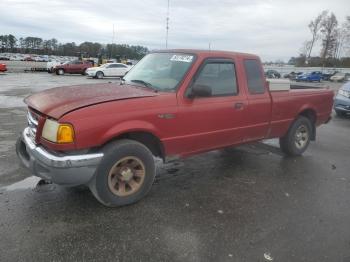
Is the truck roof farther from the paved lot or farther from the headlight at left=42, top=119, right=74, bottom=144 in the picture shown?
the headlight at left=42, top=119, right=74, bottom=144

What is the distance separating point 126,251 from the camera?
10.6 feet

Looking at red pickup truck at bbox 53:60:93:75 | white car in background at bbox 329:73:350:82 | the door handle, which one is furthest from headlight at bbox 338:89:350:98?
white car in background at bbox 329:73:350:82

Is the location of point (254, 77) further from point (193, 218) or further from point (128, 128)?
point (193, 218)

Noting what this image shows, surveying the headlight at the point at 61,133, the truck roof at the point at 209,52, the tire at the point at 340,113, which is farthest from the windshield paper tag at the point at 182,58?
the tire at the point at 340,113

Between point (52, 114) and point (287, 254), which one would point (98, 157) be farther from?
point (287, 254)

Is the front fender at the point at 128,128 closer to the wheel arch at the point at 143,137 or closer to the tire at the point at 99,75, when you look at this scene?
the wheel arch at the point at 143,137

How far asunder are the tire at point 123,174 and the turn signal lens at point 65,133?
44 cm

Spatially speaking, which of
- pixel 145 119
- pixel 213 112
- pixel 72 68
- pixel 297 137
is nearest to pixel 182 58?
pixel 213 112

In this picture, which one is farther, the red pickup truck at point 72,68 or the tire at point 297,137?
the red pickup truck at point 72,68

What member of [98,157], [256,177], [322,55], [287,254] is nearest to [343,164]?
[256,177]

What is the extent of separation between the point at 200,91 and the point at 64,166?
6.30ft

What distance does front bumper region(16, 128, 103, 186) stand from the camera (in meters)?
3.65

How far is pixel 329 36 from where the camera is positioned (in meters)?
72.6

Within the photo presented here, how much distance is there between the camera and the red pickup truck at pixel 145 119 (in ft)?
12.2
